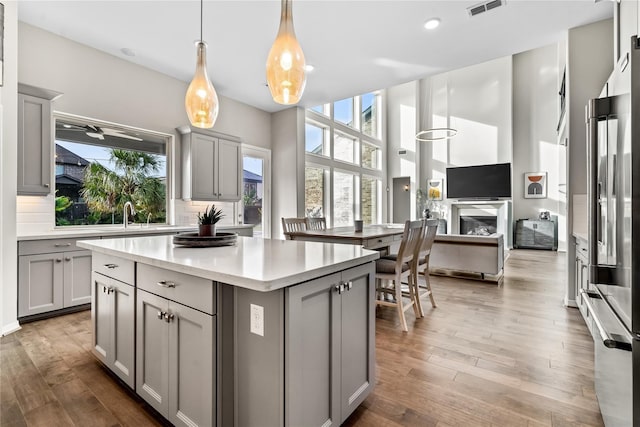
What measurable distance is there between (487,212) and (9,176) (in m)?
10.0

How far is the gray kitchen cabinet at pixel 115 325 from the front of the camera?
1779mm

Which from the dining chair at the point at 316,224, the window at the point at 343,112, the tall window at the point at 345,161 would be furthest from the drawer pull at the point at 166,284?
the window at the point at 343,112

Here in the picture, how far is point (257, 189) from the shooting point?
618 cm

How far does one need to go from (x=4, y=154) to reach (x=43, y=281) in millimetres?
1246

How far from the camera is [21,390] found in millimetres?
1890

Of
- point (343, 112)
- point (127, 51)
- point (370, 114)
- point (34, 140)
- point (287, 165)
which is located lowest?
point (34, 140)

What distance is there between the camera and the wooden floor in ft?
5.46

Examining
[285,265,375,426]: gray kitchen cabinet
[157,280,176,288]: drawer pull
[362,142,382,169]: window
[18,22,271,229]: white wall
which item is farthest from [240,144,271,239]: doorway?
[285,265,375,426]: gray kitchen cabinet

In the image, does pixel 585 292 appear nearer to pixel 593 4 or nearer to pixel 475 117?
pixel 593 4

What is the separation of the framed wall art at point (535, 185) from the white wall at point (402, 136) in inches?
113

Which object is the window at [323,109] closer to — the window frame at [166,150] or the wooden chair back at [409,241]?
the window frame at [166,150]

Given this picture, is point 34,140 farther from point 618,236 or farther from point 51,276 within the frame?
point 618,236

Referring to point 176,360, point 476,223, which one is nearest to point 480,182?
point 476,223

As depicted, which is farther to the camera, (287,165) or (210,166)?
(287,165)
